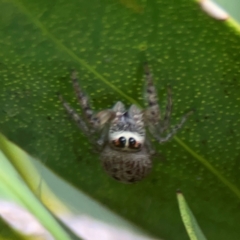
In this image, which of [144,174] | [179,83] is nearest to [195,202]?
[144,174]

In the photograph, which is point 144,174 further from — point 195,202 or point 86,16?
point 86,16

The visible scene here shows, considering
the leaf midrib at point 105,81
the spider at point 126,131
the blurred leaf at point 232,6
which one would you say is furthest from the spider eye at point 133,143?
the blurred leaf at point 232,6

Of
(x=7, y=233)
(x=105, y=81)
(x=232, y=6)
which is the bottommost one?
(x=7, y=233)

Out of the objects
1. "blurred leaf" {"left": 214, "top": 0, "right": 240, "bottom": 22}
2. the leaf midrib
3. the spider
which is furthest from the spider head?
"blurred leaf" {"left": 214, "top": 0, "right": 240, "bottom": 22}

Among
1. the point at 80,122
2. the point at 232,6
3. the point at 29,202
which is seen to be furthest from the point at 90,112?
the point at 232,6

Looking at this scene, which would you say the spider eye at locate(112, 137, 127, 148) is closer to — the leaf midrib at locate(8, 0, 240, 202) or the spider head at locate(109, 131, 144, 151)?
the spider head at locate(109, 131, 144, 151)

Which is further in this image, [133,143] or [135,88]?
[133,143]

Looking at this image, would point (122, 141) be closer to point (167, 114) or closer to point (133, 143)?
point (133, 143)
